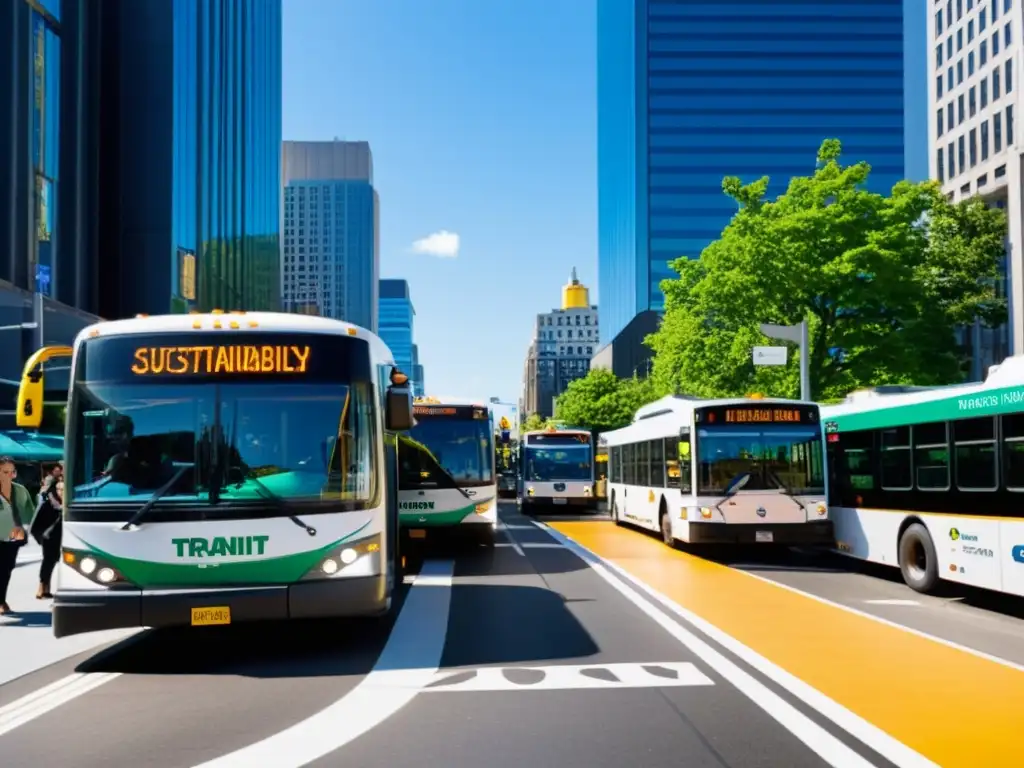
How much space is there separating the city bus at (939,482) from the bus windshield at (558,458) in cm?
1908

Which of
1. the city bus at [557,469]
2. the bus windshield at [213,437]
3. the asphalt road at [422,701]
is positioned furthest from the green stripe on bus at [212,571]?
the city bus at [557,469]

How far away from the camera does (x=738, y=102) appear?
11169cm

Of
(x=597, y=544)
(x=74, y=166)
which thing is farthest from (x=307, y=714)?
(x=74, y=166)

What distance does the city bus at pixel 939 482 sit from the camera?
11469mm

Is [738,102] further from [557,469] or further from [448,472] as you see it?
[448,472]

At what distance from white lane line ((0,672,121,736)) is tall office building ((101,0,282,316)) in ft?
142

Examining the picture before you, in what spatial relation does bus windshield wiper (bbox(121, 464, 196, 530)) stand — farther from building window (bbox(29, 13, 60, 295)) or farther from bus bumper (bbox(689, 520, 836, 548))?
building window (bbox(29, 13, 60, 295))

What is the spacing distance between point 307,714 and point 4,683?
9.29 ft

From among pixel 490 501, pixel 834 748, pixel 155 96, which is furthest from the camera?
pixel 155 96

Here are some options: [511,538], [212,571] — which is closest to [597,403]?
[511,538]

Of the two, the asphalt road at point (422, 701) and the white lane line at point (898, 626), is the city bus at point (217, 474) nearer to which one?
the asphalt road at point (422, 701)

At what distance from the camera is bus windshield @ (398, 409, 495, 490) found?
62.0ft

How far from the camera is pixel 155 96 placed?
2004 inches

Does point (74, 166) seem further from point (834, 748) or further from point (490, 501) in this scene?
point (834, 748)
